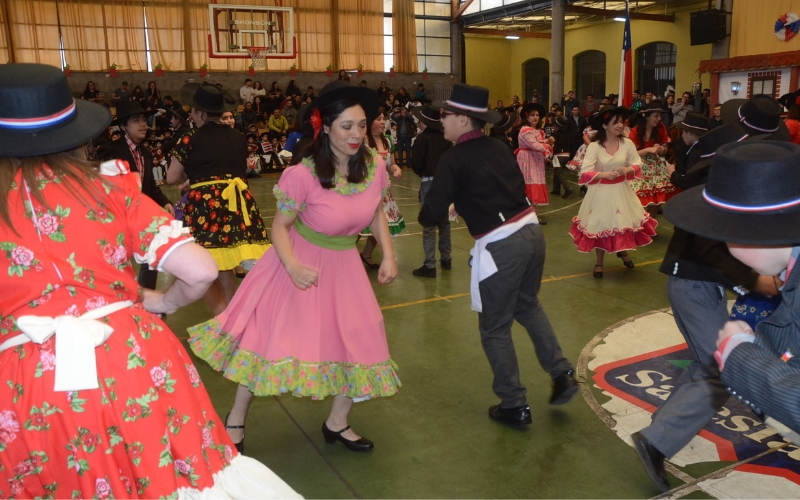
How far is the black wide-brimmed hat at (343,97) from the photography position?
3244 mm

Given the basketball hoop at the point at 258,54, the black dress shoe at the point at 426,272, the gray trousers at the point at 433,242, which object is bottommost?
the black dress shoe at the point at 426,272

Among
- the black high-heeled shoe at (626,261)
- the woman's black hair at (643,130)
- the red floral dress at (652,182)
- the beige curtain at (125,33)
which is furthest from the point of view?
the beige curtain at (125,33)

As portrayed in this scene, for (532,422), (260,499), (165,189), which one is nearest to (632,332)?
(532,422)

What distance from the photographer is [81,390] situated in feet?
5.40

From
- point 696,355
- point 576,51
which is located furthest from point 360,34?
point 696,355

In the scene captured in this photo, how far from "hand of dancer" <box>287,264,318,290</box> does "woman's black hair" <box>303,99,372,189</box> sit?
0.46m

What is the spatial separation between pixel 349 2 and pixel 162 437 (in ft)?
85.3

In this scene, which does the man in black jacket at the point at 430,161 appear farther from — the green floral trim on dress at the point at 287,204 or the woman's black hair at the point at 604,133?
the green floral trim on dress at the point at 287,204

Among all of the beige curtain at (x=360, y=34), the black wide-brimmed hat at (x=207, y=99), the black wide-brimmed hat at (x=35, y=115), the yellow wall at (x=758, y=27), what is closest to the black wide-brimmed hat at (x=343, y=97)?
the black wide-brimmed hat at (x=35, y=115)

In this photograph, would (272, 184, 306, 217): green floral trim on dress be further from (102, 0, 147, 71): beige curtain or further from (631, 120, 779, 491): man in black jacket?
(102, 0, 147, 71): beige curtain

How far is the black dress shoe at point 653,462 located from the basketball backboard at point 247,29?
20.6 m

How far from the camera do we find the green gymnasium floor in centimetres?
320

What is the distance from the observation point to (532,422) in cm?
382

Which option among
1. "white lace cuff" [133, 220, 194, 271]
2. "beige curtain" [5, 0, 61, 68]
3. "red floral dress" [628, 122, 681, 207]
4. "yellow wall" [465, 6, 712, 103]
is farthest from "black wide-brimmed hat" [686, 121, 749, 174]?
"beige curtain" [5, 0, 61, 68]
